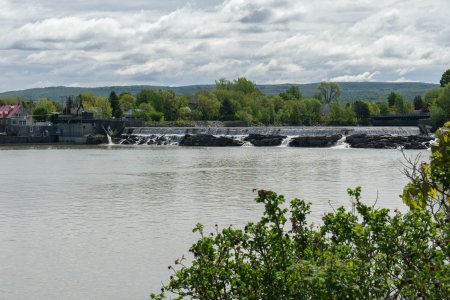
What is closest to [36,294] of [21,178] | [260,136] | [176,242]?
[176,242]

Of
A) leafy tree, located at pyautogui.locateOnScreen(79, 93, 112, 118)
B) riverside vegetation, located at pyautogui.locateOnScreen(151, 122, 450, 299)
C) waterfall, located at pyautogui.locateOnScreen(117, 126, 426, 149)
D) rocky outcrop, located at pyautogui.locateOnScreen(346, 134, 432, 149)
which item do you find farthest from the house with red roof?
riverside vegetation, located at pyautogui.locateOnScreen(151, 122, 450, 299)

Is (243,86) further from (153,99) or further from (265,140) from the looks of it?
(265,140)

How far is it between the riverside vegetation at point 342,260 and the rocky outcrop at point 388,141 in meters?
70.2

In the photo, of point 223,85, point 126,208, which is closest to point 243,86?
point 223,85

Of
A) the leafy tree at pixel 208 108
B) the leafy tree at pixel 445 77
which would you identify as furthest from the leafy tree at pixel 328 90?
the leafy tree at pixel 445 77

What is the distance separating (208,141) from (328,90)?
91.0 meters

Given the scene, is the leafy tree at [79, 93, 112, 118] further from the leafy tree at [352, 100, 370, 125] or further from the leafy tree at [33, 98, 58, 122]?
the leafy tree at [352, 100, 370, 125]

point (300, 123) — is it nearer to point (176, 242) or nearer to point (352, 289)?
point (176, 242)

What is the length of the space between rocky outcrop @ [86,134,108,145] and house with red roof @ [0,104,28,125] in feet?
76.4

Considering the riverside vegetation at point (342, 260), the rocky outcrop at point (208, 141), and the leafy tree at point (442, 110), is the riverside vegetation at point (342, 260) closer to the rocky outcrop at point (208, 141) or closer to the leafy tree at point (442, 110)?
the rocky outcrop at point (208, 141)

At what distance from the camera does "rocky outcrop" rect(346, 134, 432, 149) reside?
77.4 m

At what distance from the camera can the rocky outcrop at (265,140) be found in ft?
293

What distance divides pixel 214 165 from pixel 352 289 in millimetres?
48905

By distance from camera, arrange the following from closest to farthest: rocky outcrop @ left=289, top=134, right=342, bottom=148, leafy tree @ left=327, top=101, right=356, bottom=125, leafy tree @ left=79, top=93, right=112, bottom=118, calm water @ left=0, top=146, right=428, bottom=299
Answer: calm water @ left=0, top=146, right=428, bottom=299 → rocky outcrop @ left=289, top=134, right=342, bottom=148 → leafy tree @ left=327, top=101, right=356, bottom=125 → leafy tree @ left=79, top=93, right=112, bottom=118
